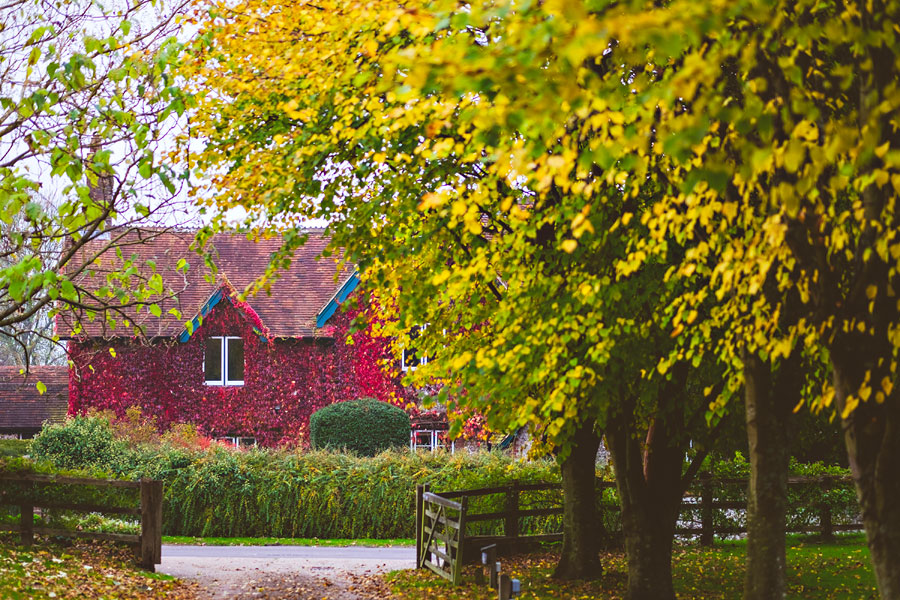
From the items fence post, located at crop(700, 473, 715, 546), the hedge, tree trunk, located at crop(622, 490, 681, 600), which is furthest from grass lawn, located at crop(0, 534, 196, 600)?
fence post, located at crop(700, 473, 715, 546)

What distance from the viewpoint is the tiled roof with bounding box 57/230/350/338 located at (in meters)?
31.7

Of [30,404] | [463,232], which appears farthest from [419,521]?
[30,404]

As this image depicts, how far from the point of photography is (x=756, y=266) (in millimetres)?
7516

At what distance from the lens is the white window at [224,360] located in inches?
1260

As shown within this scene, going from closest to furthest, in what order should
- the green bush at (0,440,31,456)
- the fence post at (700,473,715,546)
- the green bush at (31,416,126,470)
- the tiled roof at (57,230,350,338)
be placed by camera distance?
the fence post at (700,473,715,546) → the green bush at (31,416,126,470) → the green bush at (0,440,31,456) → the tiled roof at (57,230,350,338)

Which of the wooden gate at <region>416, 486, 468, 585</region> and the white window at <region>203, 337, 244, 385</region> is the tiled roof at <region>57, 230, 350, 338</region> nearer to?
the white window at <region>203, 337, 244, 385</region>

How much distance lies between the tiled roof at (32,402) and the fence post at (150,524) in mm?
28044

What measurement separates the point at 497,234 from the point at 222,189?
11.9 ft

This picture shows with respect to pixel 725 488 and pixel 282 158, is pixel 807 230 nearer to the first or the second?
pixel 282 158

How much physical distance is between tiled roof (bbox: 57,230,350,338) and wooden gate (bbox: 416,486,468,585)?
52.1 ft

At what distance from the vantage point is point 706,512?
765 inches

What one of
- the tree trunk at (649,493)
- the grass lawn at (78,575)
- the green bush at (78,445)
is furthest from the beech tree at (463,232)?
the green bush at (78,445)

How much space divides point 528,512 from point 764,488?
28.2 ft

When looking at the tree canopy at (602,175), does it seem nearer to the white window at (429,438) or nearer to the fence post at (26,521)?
the fence post at (26,521)
